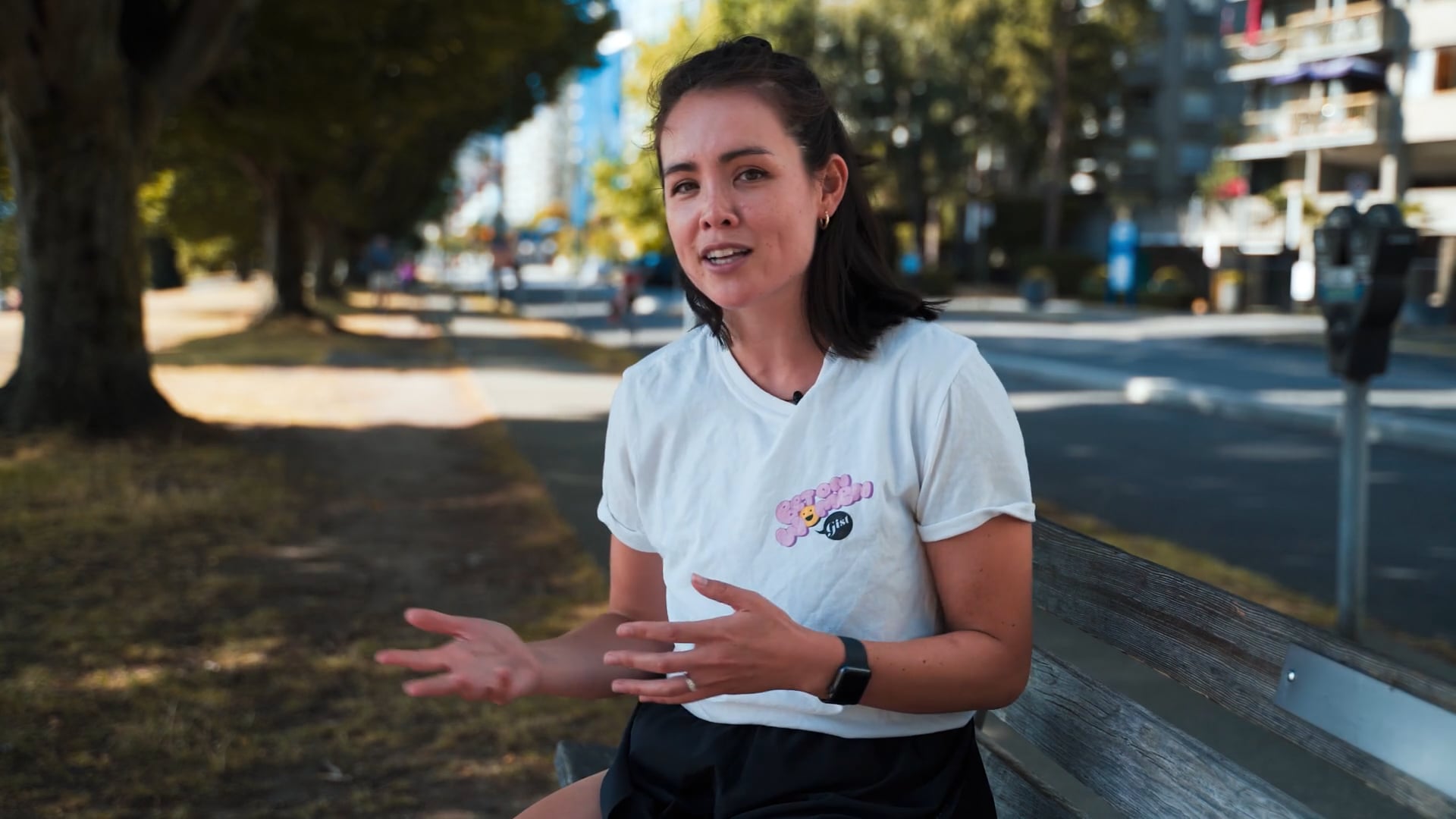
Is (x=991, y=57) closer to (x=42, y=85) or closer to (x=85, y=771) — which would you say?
(x=42, y=85)

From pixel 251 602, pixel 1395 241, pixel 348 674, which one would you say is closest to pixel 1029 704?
pixel 348 674

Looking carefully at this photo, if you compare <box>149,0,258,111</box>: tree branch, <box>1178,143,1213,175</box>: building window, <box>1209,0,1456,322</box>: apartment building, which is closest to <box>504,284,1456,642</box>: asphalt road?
<box>149,0,258,111</box>: tree branch

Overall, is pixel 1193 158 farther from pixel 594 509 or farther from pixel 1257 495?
pixel 594 509

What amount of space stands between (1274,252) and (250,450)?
140 feet

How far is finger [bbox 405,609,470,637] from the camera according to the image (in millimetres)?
2154

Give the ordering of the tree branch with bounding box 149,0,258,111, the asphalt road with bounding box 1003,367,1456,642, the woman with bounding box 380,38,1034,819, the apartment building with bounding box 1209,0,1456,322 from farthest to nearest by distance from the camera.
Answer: the apartment building with bounding box 1209,0,1456,322, the tree branch with bounding box 149,0,258,111, the asphalt road with bounding box 1003,367,1456,642, the woman with bounding box 380,38,1034,819

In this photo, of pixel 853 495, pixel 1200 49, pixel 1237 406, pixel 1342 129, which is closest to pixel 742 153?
pixel 853 495

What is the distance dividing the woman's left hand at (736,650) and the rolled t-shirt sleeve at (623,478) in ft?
1.89

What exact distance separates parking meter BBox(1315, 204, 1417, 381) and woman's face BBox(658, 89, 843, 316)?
15.2ft

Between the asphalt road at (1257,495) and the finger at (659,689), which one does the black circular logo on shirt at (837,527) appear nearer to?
the finger at (659,689)

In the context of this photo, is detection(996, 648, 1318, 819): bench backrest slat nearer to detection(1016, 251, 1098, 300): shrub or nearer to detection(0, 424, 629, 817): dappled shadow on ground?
detection(0, 424, 629, 817): dappled shadow on ground

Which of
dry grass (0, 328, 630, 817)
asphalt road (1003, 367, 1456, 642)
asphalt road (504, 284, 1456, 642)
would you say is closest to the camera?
dry grass (0, 328, 630, 817)

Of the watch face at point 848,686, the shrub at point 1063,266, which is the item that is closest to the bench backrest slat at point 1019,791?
the watch face at point 848,686

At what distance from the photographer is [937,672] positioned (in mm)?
2090
